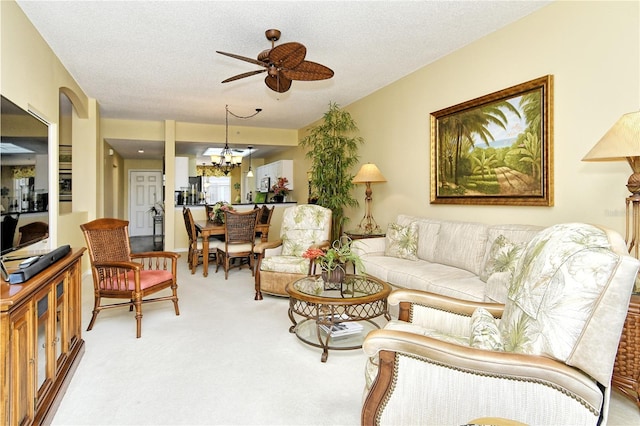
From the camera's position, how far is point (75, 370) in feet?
7.72

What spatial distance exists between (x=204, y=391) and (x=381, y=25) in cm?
315

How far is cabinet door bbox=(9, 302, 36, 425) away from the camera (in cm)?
139

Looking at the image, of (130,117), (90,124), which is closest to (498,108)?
(90,124)

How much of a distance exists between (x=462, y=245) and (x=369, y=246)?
3.72 ft

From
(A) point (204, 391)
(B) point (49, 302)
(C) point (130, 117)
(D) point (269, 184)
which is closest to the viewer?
(B) point (49, 302)

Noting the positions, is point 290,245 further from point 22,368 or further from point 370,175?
point 22,368

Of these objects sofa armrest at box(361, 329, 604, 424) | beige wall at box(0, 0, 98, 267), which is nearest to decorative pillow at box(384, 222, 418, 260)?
sofa armrest at box(361, 329, 604, 424)

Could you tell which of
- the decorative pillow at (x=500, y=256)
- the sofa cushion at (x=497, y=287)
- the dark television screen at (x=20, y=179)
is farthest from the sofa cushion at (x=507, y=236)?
the dark television screen at (x=20, y=179)

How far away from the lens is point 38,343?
1.69 meters

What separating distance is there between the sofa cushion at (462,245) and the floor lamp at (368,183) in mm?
1202

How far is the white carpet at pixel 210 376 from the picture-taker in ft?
6.25

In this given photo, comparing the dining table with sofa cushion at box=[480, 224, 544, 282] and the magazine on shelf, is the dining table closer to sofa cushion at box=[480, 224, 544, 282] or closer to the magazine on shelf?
the magazine on shelf

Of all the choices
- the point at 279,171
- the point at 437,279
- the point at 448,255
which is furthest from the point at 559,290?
the point at 279,171

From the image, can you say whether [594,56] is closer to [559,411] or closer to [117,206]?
[559,411]
